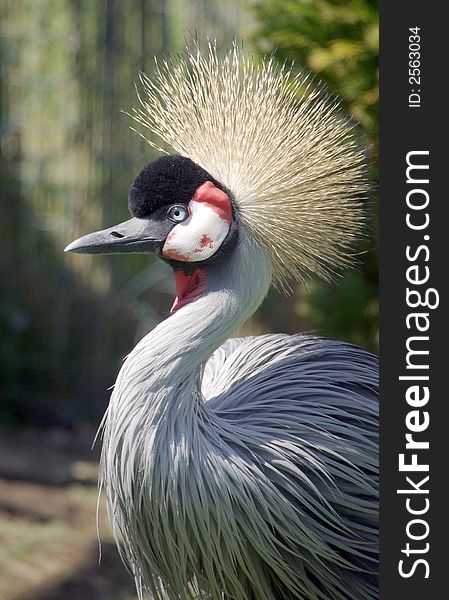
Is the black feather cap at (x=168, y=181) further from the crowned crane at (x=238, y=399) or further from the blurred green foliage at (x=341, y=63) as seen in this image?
the blurred green foliage at (x=341, y=63)

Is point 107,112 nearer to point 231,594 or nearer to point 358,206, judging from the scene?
point 358,206

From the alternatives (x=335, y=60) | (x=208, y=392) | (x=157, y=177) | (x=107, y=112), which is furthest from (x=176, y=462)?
(x=107, y=112)

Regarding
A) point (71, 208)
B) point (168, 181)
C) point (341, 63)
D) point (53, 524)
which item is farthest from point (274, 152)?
point (71, 208)

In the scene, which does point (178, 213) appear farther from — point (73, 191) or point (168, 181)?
point (73, 191)

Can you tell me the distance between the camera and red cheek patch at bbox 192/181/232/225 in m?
1.57

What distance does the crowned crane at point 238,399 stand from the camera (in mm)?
1554

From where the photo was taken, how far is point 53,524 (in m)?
2.98

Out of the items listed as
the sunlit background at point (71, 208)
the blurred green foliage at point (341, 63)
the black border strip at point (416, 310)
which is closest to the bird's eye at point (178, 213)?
the black border strip at point (416, 310)

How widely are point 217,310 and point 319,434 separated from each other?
0.95 ft

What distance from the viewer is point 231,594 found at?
165cm

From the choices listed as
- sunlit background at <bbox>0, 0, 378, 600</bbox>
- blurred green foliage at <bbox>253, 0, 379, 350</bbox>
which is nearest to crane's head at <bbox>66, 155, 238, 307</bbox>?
blurred green foliage at <bbox>253, 0, 379, 350</bbox>

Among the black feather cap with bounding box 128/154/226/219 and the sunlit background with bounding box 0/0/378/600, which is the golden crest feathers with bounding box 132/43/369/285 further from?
the sunlit background with bounding box 0/0/378/600

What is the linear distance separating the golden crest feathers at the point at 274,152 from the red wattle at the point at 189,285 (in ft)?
0.38

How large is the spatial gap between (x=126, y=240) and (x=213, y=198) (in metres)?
0.16
